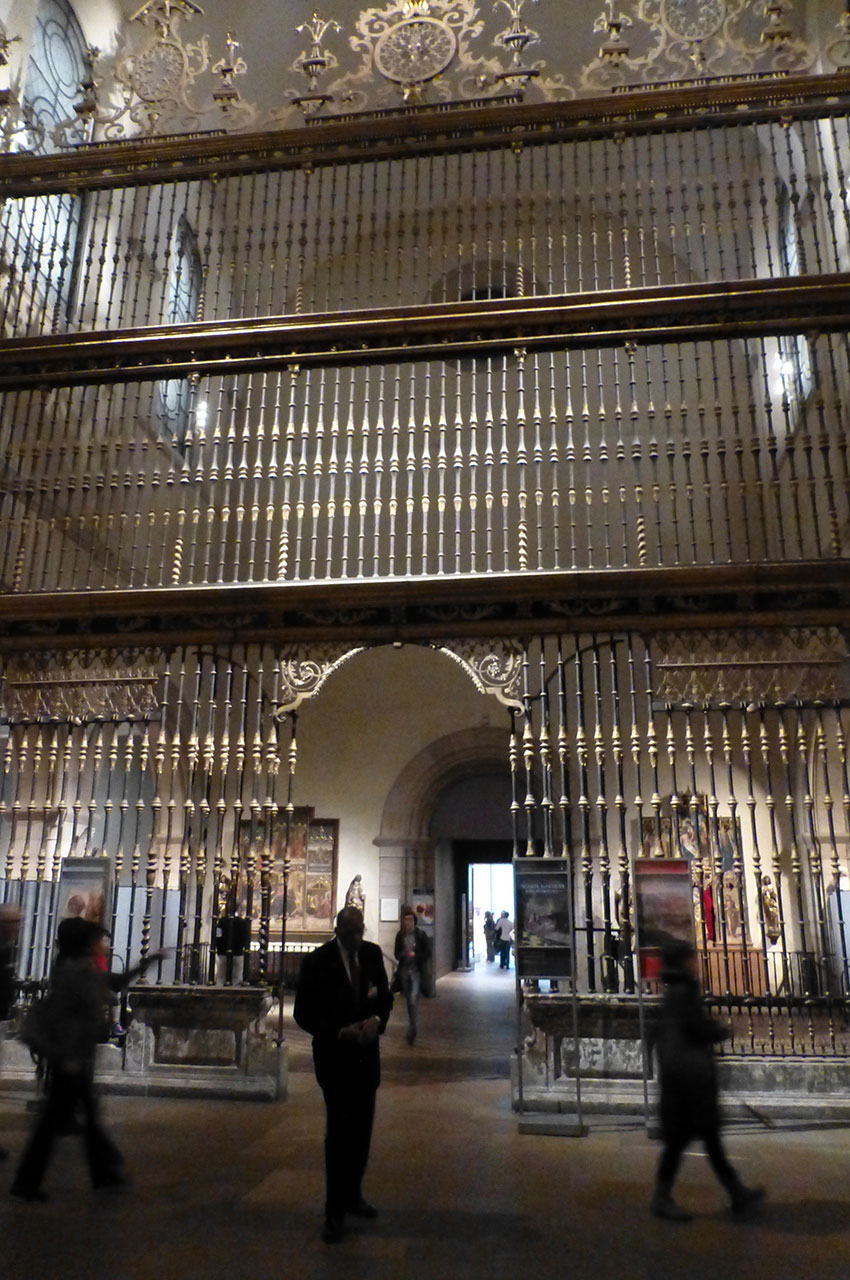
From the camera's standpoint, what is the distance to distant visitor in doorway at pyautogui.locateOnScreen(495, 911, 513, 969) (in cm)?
1678

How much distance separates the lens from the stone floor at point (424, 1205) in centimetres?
314

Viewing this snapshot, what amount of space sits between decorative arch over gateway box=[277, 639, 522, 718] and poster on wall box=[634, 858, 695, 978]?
134 centimetres

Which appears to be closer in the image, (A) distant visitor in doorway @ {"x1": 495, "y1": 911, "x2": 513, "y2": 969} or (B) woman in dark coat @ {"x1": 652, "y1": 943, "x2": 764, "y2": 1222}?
(B) woman in dark coat @ {"x1": 652, "y1": 943, "x2": 764, "y2": 1222}

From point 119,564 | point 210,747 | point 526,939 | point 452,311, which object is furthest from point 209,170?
point 526,939

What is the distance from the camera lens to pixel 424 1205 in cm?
379

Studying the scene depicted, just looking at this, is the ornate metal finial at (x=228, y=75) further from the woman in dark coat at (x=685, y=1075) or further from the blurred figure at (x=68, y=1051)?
the woman in dark coat at (x=685, y=1075)

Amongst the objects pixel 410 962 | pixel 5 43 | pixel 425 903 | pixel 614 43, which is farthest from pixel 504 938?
pixel 5 43

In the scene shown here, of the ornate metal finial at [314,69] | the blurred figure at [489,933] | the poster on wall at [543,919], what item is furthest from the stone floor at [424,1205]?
the blurred figure at [489,933]

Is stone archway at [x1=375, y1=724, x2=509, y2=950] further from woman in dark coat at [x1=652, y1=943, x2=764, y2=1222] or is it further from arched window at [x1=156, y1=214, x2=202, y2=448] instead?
woman in dark coat at [x1=652, y1=943, x2=764, y2=1222]

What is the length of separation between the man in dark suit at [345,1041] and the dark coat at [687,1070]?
106 centimetres

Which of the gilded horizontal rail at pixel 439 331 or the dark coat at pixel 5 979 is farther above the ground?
the gilded horizontal rail at pixel 439 331

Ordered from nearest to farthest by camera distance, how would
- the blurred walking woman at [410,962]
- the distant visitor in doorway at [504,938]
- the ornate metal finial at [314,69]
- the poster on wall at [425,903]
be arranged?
1. the ornate metal finial at [314,69]
2. the blurred walking woman at [410,962]
3. the poster on wall at [425,903]
4. the distant visitor in doorway at [504,938]

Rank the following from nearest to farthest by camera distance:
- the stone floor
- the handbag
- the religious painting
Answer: the stone floor, the handbag, the religious painting

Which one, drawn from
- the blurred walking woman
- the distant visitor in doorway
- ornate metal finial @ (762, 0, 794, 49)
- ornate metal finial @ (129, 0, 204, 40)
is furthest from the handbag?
the distant visitor in doorway
